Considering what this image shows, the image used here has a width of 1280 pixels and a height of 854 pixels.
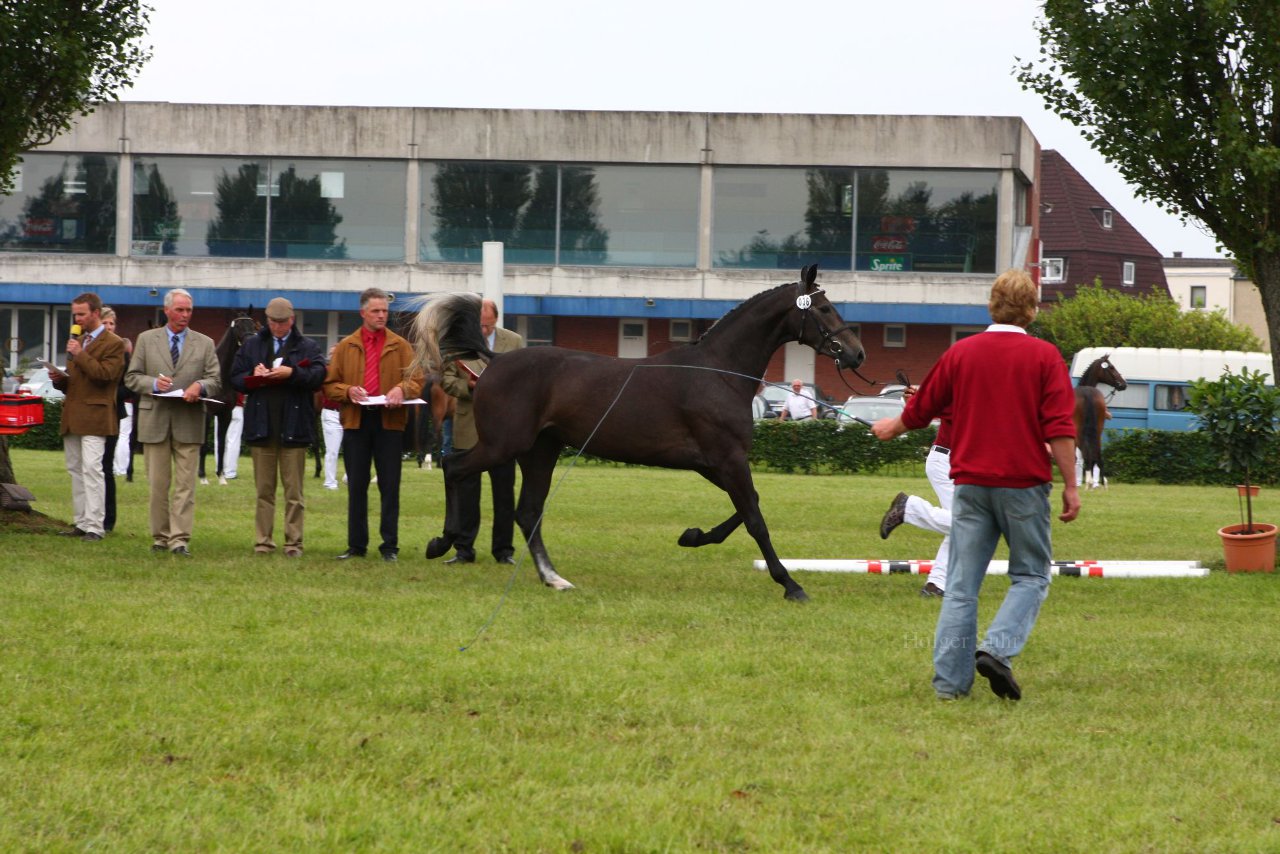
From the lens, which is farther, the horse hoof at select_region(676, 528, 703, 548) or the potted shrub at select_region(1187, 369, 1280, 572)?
the potted shrub at select_region(1187, 369, 1280, 572)

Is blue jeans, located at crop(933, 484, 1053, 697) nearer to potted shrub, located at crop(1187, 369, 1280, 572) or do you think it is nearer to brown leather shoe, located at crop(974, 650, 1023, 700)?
brown leather shoe, located at crop(974, 650, 1023, 700)

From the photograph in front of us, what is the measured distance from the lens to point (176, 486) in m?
12.3

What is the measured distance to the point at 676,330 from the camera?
4725 centimetres

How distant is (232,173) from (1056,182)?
48917mm

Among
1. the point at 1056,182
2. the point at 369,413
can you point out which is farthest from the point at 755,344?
the point at 1056,182

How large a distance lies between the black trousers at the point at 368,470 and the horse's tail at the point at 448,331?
2.55ft

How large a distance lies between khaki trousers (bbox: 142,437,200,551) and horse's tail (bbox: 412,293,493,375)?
2085mm

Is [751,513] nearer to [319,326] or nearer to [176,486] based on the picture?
[176,486]

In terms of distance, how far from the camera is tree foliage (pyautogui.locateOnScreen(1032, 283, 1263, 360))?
57.4 metres

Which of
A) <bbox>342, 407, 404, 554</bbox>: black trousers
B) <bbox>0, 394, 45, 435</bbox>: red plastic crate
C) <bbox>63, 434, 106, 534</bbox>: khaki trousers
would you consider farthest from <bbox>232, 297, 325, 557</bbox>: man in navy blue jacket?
<bbox>0, 394, 45, 435</bbox>: red plastic crate

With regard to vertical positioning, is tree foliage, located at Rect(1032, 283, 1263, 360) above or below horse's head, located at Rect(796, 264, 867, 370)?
above

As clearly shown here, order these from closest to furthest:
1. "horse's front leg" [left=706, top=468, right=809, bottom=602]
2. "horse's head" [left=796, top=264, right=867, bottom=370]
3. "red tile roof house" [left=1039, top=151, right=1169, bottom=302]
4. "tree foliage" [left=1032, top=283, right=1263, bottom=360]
Answer: "horse's front leg" [left=706, top=468, right=809, bottom=602] < "horse's head" [left=796, top=264, right=867, bottom=370] < "tree foliage" [left=1032, top=283, right=1263, bottom=360] < "red tile roof house" [left=1039, top=151, right=1169, bottom=302]

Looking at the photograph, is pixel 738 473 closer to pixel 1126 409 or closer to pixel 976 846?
pixel 976 846

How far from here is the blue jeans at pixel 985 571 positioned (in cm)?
701
